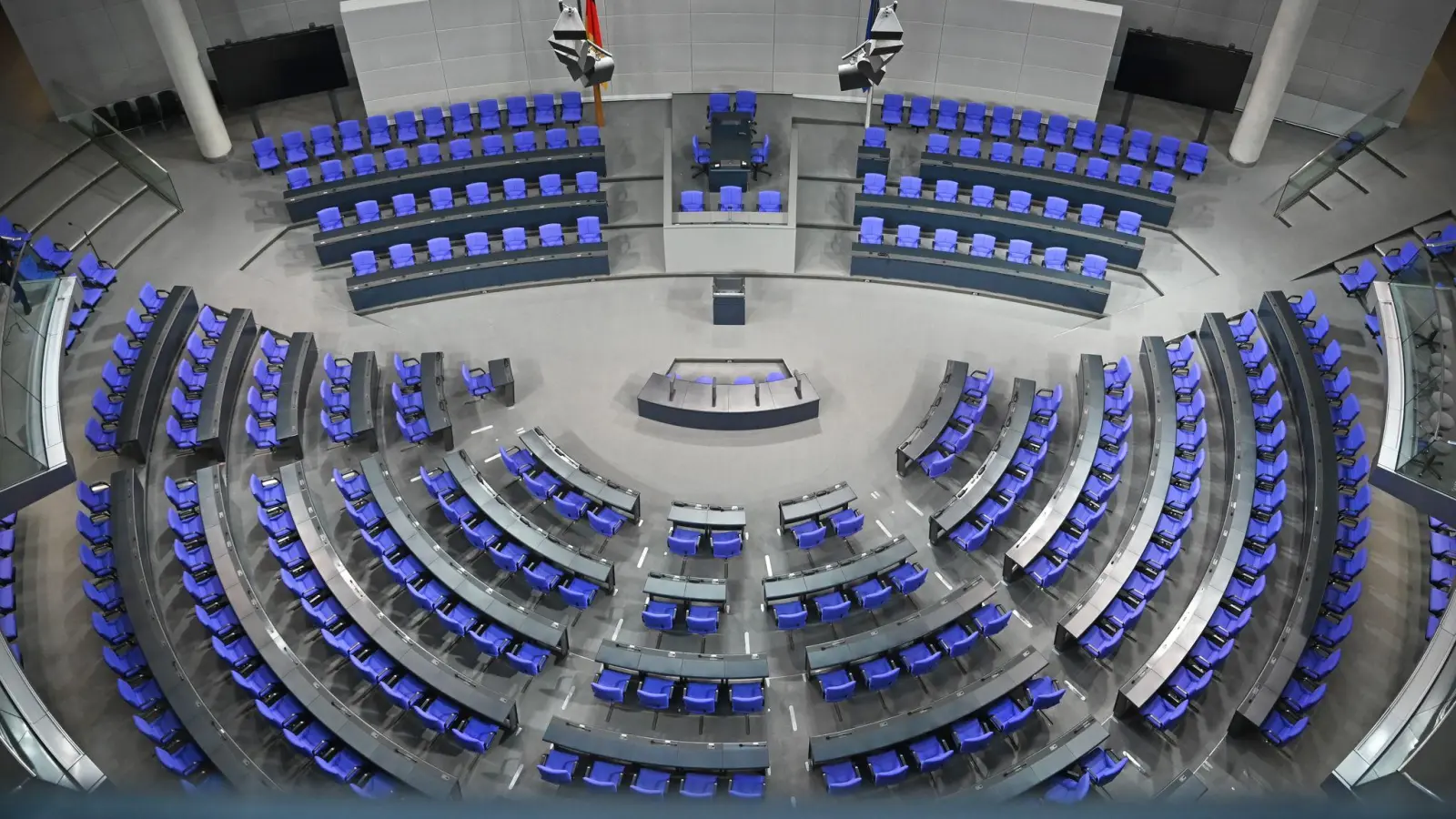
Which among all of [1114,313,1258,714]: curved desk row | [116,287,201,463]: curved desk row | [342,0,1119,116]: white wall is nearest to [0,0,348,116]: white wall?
[342,0,1119,116]: white wall

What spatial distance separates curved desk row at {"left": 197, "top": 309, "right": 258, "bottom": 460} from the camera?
14.2 meters

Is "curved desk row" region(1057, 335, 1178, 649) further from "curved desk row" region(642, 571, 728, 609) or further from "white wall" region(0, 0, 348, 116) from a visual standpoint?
"white wall" region(0, 0, 348, 116)

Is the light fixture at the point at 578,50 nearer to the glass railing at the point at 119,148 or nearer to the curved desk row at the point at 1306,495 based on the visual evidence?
the glass railing at the point at 119,148

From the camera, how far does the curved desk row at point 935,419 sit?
14.6 m

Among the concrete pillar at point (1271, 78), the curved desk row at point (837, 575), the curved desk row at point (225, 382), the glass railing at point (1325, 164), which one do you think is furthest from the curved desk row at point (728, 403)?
the concrete pillar at point (1271, 78)

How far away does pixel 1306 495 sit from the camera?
44.6ft

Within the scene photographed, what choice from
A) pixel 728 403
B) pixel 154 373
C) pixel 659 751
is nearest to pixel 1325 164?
pixel 728 403

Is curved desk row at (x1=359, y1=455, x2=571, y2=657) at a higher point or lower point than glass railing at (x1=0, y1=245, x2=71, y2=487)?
lower

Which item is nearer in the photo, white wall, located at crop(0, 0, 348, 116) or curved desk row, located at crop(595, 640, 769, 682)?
curved desk row, located at crop(595, 640, 769, 682)

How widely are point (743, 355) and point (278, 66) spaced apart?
10.4 m

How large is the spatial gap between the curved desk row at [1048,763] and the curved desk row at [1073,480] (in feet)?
Result: 8.12

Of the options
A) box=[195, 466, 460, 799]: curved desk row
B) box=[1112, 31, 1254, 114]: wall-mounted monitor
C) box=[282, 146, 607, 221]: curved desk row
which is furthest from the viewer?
box=[1112, 31, 1254, 114]: wall-mounted monitor

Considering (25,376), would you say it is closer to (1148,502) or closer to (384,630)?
(384,630)

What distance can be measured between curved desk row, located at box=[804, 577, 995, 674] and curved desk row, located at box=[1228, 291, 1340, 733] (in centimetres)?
308
